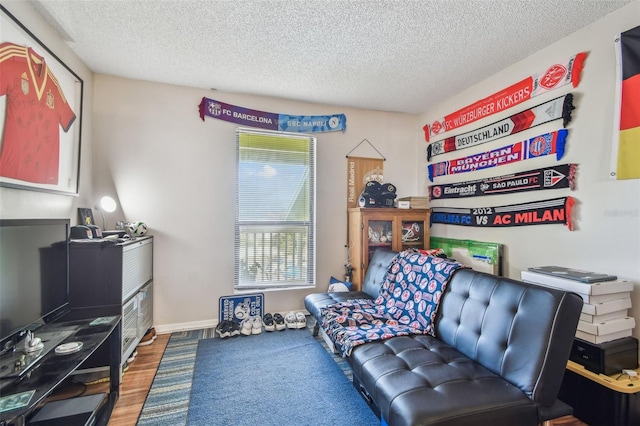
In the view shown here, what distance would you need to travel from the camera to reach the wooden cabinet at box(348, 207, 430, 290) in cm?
306

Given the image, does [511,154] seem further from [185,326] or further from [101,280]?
[185,326]

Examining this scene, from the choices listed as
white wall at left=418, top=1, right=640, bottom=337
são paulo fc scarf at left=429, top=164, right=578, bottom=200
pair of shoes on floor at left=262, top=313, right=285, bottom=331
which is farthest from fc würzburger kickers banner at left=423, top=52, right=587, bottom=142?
pair of shoes on floor at left=262, top=313, right=285, bottom=331

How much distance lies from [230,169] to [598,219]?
313 cm

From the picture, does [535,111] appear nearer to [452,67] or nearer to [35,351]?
[452,67]

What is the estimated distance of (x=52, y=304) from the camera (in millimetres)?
1598

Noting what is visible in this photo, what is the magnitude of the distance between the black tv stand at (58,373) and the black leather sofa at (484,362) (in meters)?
1.42

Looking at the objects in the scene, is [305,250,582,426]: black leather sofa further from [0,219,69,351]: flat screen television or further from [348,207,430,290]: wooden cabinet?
[0,219,69,351]: flat screen television

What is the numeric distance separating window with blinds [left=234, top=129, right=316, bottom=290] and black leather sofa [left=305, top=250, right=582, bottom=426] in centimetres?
159

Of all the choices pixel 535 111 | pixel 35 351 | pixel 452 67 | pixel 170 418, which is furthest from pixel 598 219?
pixel 35 351

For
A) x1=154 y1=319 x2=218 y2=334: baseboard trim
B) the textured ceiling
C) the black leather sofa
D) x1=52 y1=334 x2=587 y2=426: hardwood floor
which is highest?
the textured ceiling

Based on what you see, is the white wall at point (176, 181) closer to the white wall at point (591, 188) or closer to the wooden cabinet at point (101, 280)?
the wooden cabinet at point (101, 280)

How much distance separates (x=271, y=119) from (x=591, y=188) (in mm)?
2862

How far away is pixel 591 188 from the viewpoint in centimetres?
192

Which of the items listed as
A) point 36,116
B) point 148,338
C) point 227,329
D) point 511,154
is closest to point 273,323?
point 227,329
